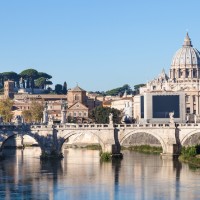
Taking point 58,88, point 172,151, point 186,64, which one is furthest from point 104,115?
point 58,88

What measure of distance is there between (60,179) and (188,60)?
82.7 m

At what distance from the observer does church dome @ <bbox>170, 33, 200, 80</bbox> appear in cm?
14000

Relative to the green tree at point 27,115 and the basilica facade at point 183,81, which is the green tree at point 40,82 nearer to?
the basilica facade at point 183,81

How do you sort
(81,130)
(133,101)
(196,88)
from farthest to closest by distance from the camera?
(133,101) → (196,88) → (81,130)

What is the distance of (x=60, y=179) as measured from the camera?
60.2 meters

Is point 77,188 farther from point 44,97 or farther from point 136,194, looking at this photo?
point 44,97

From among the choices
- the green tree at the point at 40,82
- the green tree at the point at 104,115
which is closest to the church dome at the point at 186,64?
the green tree at the point at 40,82

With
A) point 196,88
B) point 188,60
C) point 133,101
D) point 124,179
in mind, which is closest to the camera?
point 124,179

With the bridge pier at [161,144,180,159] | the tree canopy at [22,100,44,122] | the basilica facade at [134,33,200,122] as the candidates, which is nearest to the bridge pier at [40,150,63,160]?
the bridge pier at [161,144,180,159]

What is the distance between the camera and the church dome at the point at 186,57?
140 m

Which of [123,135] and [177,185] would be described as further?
[123,135]

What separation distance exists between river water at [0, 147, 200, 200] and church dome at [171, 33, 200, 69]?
64076 millimetres

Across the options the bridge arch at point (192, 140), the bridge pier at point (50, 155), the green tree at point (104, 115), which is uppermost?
the green tree at point (104, 115)

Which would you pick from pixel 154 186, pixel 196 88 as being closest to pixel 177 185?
pixel 154 186
